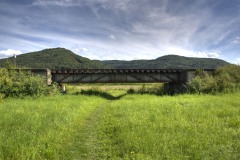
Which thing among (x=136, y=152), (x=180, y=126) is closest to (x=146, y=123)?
(x=180, y=126)

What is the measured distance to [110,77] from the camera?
42500mm

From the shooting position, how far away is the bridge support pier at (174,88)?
41.0m

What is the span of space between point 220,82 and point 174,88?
403 inches

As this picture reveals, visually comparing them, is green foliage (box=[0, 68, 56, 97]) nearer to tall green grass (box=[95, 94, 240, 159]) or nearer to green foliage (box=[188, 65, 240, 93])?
tall green grass (box=[95, 94, 240, 159])

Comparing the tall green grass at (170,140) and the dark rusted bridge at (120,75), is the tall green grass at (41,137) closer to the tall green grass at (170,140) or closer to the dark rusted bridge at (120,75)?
the tall green grass at (170,140)

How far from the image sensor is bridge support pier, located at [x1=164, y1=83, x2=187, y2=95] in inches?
1613

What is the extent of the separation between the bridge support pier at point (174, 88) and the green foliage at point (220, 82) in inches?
107

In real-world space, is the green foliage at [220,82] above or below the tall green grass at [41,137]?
above

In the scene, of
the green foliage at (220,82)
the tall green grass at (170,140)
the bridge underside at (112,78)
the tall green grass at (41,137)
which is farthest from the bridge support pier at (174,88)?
the tall green grass at (41,137)

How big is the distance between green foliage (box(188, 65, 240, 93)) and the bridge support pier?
2.73 meters

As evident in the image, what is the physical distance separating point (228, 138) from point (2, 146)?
894 cm

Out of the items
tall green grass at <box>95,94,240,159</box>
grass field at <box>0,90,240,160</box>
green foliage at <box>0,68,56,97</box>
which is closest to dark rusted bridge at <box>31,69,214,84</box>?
green foliage at <box>0,68,56,97</box>

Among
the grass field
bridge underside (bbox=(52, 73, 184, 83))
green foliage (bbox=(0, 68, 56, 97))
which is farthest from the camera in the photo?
bridge underside (bbox=(52, 73, 184, 83))

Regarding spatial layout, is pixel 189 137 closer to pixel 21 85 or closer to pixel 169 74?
pixel 21 85
